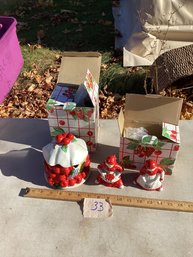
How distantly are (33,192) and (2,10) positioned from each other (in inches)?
159

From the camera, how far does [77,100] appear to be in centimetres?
169

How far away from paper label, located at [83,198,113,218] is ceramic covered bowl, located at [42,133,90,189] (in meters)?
0.14

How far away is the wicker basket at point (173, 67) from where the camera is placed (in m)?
2.68

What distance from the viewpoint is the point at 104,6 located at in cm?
471

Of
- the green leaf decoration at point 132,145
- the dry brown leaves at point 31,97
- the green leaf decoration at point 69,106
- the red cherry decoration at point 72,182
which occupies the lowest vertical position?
the dry brown leaves at point 31,97

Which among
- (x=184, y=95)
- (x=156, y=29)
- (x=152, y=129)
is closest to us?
(x=152, y=129)

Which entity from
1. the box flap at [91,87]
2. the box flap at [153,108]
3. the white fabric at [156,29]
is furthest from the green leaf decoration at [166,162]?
the white fabric at [156,29]

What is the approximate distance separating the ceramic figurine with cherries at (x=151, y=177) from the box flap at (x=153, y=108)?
272mm

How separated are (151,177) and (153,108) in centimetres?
38

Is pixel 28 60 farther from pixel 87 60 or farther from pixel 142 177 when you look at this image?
pixel 142 177

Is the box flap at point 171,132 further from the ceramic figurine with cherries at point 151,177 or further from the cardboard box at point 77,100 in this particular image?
the cardboard box at point 77,100

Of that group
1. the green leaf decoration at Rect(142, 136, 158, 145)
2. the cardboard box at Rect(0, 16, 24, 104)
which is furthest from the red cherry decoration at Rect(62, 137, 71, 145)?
the cardboard box at Rect(0, 16, 24, 104)

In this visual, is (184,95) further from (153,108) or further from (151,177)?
(151,177)

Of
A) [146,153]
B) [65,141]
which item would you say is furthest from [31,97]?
[146,153]
